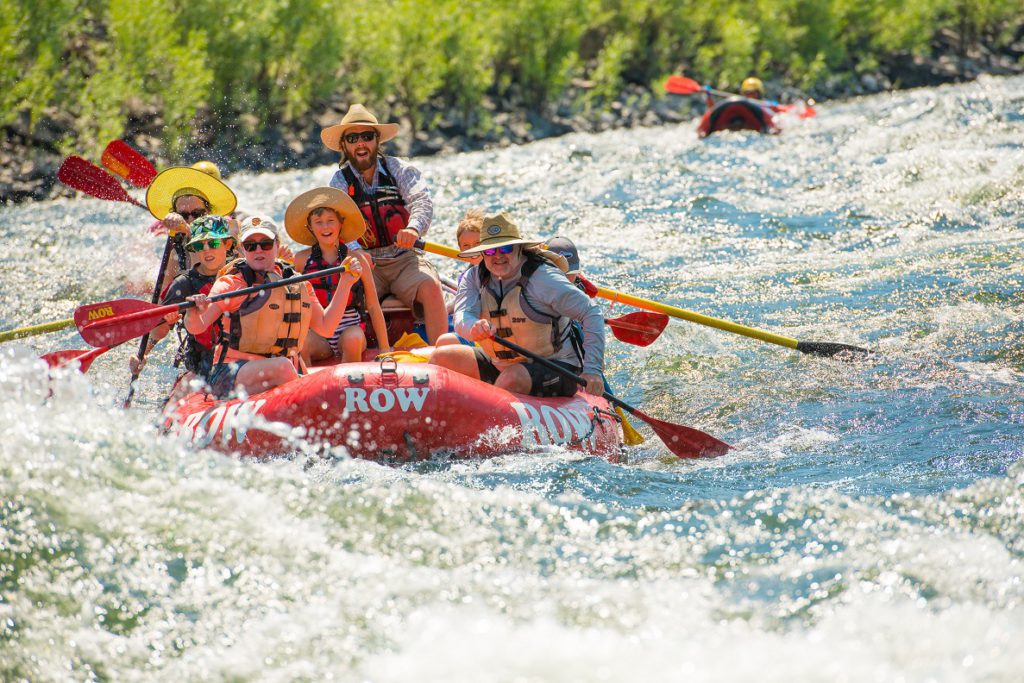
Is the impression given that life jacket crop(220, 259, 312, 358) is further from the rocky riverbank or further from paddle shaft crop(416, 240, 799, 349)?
the rocky riverbank

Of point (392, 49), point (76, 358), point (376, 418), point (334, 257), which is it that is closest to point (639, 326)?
point (334, 257)

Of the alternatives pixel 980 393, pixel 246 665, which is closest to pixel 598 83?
pixel 980 393

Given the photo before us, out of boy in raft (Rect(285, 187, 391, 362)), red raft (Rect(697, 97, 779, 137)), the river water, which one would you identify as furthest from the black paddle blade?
red raft (Rect(697, 97, 779, 137))

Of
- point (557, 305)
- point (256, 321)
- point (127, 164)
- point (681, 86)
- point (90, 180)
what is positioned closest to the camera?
point (256, 321)

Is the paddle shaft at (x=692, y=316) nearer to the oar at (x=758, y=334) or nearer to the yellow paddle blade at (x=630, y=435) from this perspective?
the oar at (x=758, y=334)

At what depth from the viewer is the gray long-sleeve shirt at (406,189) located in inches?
260

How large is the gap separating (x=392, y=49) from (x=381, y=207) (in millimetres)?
14311

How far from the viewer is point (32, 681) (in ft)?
11.1

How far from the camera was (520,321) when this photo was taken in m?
5.65

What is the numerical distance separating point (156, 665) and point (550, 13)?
2180 centimetres

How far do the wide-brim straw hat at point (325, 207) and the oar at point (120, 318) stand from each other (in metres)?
0.59

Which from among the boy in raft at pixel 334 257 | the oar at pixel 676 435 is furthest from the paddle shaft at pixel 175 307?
the oar at pixel 676 435

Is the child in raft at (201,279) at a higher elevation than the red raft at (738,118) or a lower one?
lower

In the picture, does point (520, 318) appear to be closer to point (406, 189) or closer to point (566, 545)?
Result: point (406, 189)
